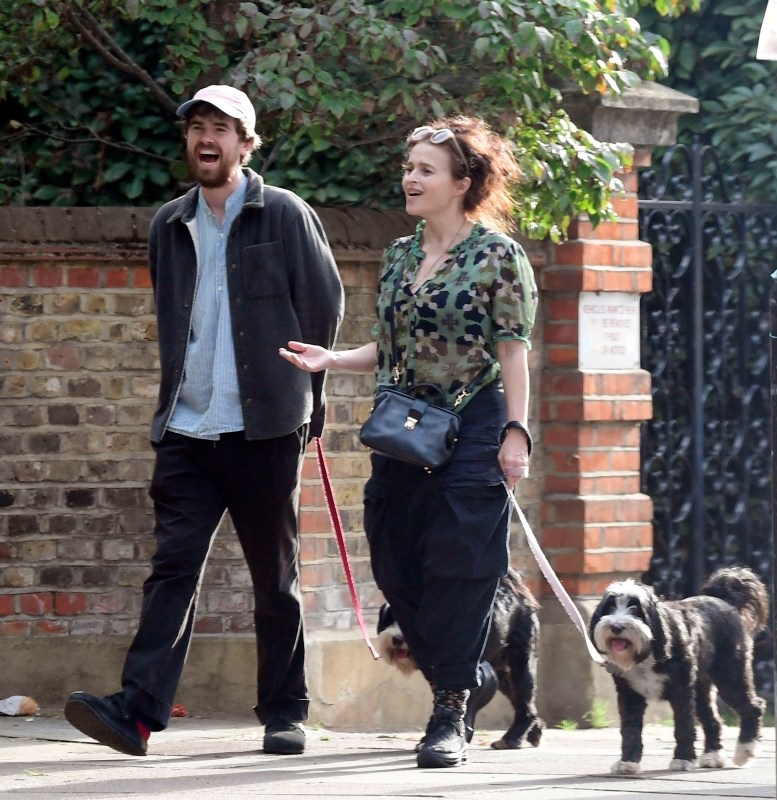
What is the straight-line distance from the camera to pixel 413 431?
475 centimetres

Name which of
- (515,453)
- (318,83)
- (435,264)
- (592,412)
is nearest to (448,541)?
(515,453)

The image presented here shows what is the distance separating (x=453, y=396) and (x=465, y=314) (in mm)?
252

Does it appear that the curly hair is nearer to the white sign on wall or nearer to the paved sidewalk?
the paved sidewalk

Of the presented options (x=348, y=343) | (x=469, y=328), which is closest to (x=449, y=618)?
(x=469, y=328)

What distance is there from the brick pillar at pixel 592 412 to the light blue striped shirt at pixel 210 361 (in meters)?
2.25

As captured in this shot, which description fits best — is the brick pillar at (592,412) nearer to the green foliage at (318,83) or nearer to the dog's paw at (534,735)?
the green foliage at (318,83)

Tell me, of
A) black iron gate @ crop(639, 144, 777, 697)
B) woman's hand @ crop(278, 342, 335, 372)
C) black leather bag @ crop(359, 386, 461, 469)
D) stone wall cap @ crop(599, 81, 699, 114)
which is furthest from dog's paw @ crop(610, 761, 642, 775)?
stone wall cap @ crop(599, 81, 699, 114)

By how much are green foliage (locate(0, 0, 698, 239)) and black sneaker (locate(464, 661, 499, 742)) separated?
174cm

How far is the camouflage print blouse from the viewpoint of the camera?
4844mm

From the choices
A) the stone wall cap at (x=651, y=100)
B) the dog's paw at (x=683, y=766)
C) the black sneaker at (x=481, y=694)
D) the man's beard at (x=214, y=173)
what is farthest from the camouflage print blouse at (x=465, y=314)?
the stone wall cap at (x=651, y=100)

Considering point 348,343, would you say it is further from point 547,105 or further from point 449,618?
point 449,618

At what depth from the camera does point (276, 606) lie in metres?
5.28

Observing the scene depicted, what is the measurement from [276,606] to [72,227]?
6.34 feet

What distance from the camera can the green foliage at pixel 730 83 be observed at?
8.61 meters
